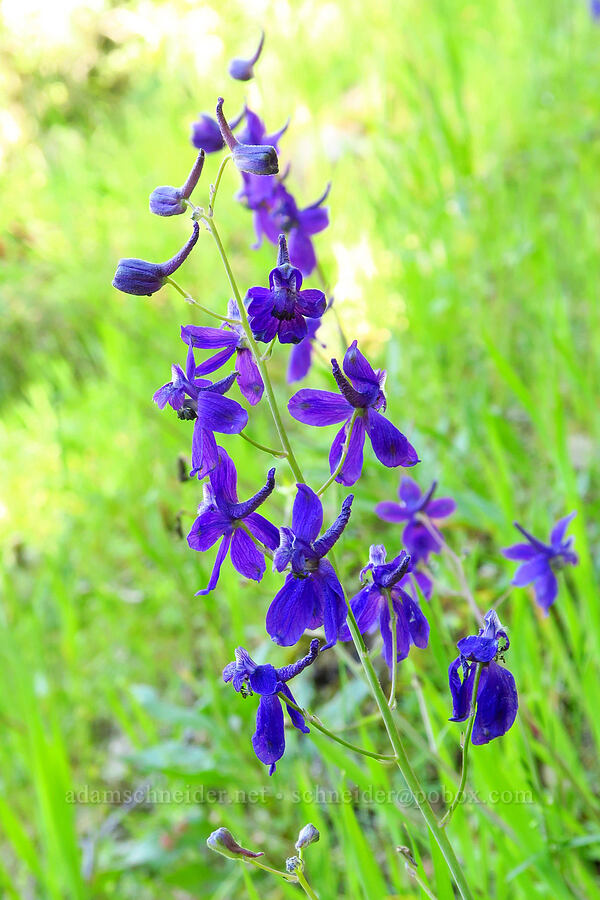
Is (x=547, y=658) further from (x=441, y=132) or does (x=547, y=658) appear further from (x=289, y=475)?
(x=441, y=132)

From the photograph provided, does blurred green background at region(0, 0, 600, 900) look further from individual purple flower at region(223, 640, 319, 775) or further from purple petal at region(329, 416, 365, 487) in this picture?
purple petal at region(329, 416, 365, 487)

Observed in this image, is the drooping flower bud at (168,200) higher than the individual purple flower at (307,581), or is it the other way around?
the drooping flower bud at (168,200)

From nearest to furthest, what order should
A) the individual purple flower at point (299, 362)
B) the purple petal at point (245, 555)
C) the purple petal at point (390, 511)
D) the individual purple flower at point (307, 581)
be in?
the individual purple flower at point (307, 581) < the purple petal at point (245, 555) < the individual purple flower at point (299, 362) < the purple petal at point (390, 511)

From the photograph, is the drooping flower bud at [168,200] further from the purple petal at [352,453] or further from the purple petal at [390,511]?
the purple petal at [390,511]

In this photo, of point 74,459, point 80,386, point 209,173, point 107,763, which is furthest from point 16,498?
point 209,173

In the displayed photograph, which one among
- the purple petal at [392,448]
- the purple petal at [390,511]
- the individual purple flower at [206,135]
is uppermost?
the individual purple flower at [206,135]

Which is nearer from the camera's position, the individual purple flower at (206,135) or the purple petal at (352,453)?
the purple petal at (352,453)

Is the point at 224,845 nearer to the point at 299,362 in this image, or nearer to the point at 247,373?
the point at 247,373

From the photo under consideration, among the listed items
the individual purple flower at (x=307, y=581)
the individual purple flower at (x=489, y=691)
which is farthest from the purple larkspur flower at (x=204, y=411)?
the individual purple flower at (x=489, y=691)
